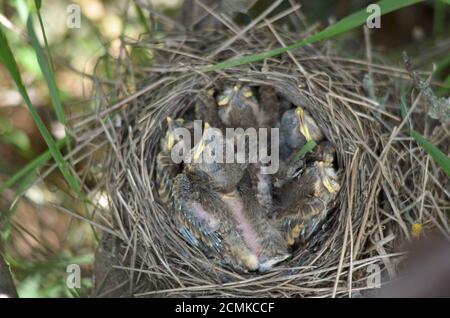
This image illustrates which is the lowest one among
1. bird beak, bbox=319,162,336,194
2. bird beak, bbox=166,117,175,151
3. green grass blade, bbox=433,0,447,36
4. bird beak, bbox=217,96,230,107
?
bird beak, bbox=319,162,336,194

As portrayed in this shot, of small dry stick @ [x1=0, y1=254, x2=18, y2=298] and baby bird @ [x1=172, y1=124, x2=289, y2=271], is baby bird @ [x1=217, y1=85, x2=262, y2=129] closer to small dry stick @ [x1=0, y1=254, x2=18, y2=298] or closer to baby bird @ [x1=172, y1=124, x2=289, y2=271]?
baby bird @ [x1=172, y1=124, x2=289, y2=271]

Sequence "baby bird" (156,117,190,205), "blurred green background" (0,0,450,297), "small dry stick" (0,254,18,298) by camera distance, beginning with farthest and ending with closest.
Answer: "blurred green background" (0,0,450,297) < "baby bird" (156,117,190,205) < "small dry stick" (0,254,18,298)

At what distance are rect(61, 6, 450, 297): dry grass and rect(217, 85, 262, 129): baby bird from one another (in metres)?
0.05

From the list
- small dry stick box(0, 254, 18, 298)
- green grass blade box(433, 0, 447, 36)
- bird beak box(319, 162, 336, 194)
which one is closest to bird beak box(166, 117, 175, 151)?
bird beak box(319, 162, 336, 194)

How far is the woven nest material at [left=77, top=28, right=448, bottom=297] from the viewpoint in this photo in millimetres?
1581

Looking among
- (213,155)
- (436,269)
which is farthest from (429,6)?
(436,269)

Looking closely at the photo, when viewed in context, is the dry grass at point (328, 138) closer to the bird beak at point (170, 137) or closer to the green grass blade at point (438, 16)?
the bird beak at point (170, 137)

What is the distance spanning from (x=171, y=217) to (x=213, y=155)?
0.24m

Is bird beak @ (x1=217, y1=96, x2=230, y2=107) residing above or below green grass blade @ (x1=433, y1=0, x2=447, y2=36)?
below

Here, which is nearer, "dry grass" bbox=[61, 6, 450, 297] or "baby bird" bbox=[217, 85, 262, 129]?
"dry grass" bbox=[61, 6, 450, 297]

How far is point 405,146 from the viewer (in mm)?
1648

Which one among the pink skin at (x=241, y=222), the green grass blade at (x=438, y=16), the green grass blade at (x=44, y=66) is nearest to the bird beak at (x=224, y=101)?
the pink skin at (x=241, y=222)

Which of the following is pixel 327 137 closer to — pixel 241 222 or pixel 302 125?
pixel 302 125
